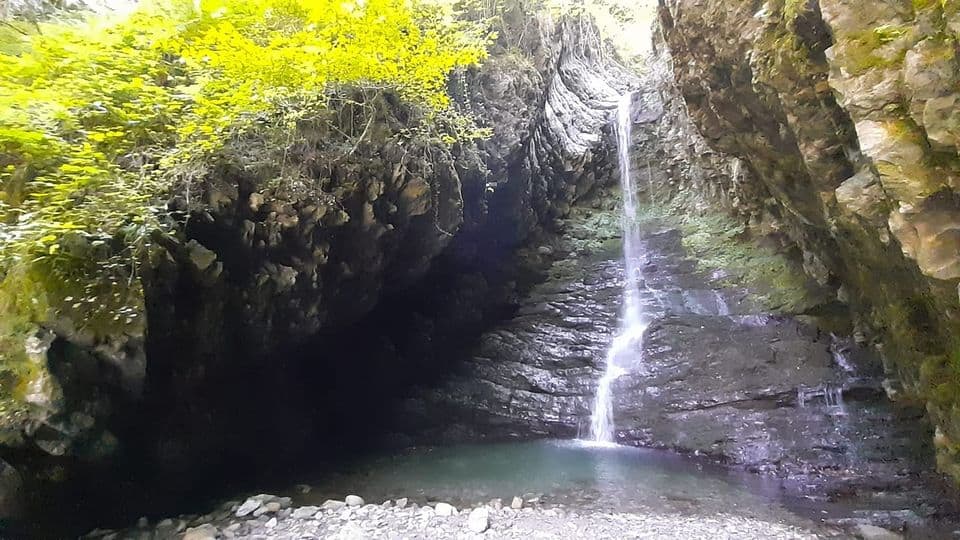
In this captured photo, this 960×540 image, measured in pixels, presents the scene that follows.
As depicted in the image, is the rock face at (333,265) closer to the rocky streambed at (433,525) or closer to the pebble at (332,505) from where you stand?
the rocky streambed at (433,525)

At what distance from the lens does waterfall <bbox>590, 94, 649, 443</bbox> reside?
10234 mm

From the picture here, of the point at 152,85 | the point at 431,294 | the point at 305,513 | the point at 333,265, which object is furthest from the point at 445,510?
the point at 431,294

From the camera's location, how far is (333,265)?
26.7 feet

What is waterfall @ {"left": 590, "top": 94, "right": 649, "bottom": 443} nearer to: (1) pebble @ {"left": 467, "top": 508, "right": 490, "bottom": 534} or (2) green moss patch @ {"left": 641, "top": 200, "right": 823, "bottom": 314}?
(2) green moss patch @ {"left": 641, "top": 200, "right": 823, "bottom": 314}

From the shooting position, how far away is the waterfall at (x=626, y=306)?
10.2 m

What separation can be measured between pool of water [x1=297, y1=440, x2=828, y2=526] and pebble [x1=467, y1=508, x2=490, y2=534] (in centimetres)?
95

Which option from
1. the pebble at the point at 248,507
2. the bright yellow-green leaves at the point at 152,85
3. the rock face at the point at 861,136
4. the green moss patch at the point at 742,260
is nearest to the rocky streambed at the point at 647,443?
the pebble at the point at 248,507

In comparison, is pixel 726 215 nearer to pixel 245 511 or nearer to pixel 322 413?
pixel 322 413

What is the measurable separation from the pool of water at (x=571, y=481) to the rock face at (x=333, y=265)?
178cm

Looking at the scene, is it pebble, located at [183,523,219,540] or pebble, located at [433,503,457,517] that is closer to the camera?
pebble, located at [183,523,219,540]

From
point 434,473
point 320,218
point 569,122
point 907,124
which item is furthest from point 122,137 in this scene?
point 569,122

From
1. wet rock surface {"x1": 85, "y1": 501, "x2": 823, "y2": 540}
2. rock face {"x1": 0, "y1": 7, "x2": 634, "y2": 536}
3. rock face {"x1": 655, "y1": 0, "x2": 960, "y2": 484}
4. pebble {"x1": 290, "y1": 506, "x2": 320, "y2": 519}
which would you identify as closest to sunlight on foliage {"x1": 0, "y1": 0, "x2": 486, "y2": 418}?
rock face {"x1": 0, "y1": 7, "x2": 634, "y2": 536}

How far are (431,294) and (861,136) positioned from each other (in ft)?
27.5

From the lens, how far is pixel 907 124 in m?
4.21
